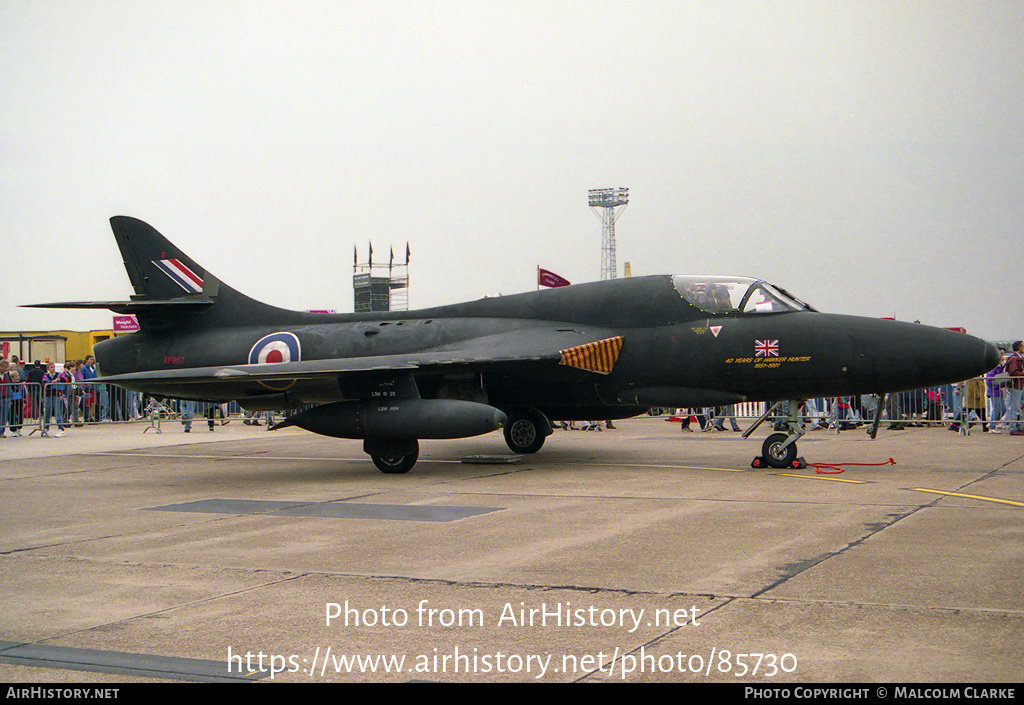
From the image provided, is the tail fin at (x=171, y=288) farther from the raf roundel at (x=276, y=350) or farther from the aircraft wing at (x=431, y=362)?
the aircraft wing at (x=431, y=362)

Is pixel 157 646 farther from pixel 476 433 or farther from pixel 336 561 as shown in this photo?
pixel 476 433

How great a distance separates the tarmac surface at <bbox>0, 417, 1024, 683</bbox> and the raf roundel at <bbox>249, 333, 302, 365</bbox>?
125 inches

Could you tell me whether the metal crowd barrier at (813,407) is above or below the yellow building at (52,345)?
below

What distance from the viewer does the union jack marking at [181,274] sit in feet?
50.9

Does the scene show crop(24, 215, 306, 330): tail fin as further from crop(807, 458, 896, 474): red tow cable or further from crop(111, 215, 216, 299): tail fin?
crop(807, 458, 896, 474): red tow cable

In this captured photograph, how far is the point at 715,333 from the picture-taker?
469 inches

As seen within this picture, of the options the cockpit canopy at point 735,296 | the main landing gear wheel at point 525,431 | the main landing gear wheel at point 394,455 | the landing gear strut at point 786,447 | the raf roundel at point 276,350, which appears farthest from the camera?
the main landing gear wheel at point 525,431

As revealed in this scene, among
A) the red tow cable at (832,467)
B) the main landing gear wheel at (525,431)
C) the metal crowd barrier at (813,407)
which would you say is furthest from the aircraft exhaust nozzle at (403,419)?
the metal crowd barrier at (813,407)

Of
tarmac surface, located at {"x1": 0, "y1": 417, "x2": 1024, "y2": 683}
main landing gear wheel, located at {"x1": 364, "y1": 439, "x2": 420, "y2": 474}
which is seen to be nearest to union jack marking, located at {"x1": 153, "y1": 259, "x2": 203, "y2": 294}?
tarmac surface, located at {"x1": 0, "y1": 417, "x2": 1024, "y2": 683}

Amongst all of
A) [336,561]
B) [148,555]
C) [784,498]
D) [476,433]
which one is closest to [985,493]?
[784,498]

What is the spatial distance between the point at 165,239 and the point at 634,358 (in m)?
8.84

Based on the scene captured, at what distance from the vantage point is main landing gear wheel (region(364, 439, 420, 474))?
483 inches

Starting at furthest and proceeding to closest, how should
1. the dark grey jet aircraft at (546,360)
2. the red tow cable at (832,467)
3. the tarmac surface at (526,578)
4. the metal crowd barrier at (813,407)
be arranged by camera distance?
the metal crowd barrier at (813,407) < the red tow cable at (832,467) < the dark grey jet aircraft at (546,360) < the tarmac surface at (526,578)

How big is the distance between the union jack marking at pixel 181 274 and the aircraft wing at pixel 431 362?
321 cm
